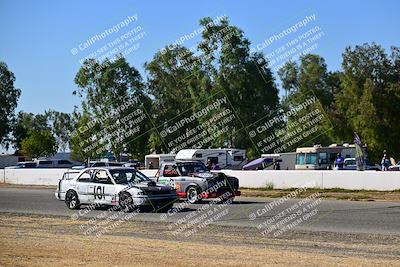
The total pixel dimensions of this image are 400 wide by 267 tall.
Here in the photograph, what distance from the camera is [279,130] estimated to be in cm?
6588

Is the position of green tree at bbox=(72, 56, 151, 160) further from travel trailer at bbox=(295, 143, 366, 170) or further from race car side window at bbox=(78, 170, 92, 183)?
race car side window at bbox=(78, 170, 92, 183)

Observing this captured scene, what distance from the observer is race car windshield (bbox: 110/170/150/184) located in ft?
69.1

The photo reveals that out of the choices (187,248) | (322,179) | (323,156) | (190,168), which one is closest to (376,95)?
(323,156)

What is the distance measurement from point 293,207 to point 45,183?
2438 cm

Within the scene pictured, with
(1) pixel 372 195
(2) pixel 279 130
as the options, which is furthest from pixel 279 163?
(1) pixel 372 195

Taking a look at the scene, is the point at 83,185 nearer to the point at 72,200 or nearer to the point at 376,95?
the point at 72,200

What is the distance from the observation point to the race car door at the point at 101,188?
68.0ft

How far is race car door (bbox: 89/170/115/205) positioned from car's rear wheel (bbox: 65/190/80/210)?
2.82 feet

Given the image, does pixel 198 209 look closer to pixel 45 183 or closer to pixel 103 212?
pixel 103 212

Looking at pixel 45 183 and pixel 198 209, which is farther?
pixel 45 183

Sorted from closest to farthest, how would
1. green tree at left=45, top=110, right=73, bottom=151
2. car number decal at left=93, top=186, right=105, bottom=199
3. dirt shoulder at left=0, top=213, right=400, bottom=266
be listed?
dirt shoulder at left=0, top=213, right=400, bottom=266, car number decal at left=93, top=186, right=105, bottom=199, green tree at left=45, top=110, right=73, bottom=151

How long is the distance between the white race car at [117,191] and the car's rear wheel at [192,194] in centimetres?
206

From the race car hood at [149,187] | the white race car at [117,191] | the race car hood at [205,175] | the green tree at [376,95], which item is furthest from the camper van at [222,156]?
the race car hood at [149,187]

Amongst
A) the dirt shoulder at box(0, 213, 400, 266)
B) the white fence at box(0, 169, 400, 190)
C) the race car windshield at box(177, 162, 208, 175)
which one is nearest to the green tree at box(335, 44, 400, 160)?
the white fence at box(0, 169, 400, 190)
